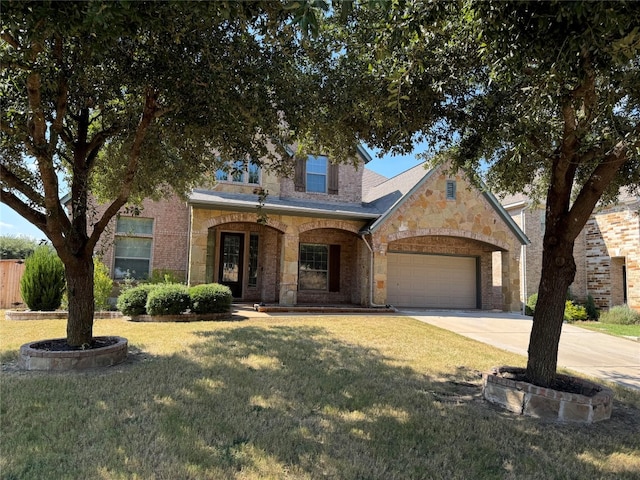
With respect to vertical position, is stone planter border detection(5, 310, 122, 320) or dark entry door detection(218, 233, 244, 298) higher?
dark entry door detection(218, 233, 244, 298)

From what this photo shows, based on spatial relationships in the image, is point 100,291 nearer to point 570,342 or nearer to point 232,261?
point 232,261

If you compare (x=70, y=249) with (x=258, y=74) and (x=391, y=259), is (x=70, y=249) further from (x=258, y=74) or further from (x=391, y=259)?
(x=391, y=259)

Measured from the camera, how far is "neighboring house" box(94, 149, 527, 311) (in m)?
15.4

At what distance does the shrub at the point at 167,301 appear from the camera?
11.4 m

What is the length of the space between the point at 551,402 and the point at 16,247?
28.4 metres

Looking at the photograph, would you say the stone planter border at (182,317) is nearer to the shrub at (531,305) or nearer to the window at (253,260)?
the window at (253,260)

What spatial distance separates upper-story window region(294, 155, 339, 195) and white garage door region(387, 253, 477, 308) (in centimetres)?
388

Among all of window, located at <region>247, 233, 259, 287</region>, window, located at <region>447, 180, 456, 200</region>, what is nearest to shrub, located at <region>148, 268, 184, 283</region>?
window, located at <region>247, 233, 259, 287</region>

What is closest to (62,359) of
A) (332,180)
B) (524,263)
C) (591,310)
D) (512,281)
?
(332,180)

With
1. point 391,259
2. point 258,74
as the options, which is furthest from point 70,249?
point 391,259

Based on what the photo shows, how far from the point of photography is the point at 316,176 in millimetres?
17469

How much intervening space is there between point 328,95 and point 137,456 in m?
5.58

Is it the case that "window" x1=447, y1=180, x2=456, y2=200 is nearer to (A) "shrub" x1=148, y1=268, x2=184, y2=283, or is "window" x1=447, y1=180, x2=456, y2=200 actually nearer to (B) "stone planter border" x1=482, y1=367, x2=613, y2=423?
(A) "shrub" x1=148, y1=268, x2=184, y2=283

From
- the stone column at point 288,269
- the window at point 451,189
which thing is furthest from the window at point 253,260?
the window at point 451,189
